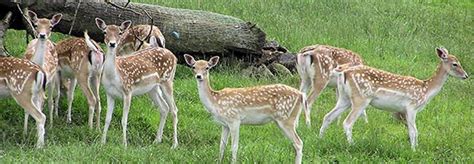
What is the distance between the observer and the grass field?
993 cm

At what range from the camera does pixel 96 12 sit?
1305cm

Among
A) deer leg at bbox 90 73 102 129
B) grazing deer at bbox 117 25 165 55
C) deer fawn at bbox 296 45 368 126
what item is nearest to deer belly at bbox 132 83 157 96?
deer leg at bbox 90 73 102 129

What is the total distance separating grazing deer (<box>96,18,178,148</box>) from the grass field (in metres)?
0.29

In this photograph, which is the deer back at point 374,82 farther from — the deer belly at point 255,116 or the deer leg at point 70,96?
the deer leg at point 70,96

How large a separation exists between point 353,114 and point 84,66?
3.16 m

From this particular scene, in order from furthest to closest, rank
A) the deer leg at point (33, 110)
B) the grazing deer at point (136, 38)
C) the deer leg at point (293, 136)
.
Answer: the grazing deer at point (136, 38)
the deer leg at point (33, 110)
the deer leg at point (293, 136)

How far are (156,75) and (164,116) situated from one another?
0.49 m

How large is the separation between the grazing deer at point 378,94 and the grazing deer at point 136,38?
2694mm

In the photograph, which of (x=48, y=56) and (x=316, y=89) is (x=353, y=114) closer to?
(x=316, y=89)

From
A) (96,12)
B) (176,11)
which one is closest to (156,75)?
(96,12)

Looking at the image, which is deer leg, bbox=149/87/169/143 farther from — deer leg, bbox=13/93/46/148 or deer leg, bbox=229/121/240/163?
deer leg, bbox=229/121/240/163

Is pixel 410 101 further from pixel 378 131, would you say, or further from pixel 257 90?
pixel 257 90

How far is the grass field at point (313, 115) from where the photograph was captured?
9.93 m

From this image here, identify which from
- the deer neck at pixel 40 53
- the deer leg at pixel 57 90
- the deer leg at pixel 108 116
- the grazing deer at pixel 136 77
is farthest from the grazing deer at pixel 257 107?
the deer leg at pixel 57 90
